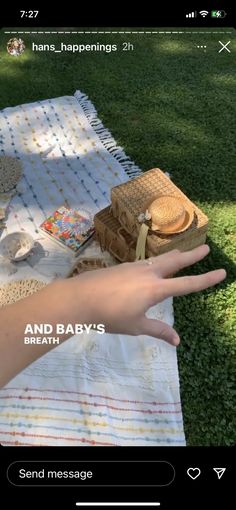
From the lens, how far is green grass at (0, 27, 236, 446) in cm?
275

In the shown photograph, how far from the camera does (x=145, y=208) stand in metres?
2.97

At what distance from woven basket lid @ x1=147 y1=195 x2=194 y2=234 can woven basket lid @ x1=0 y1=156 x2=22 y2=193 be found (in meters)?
1.52

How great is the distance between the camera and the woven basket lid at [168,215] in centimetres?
283

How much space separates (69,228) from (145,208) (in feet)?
2.54

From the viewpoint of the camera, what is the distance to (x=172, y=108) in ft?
15.1

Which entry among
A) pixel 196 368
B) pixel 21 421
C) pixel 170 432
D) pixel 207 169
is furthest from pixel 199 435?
pixel 207 169

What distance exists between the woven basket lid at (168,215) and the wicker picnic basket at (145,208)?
40 millimetres
